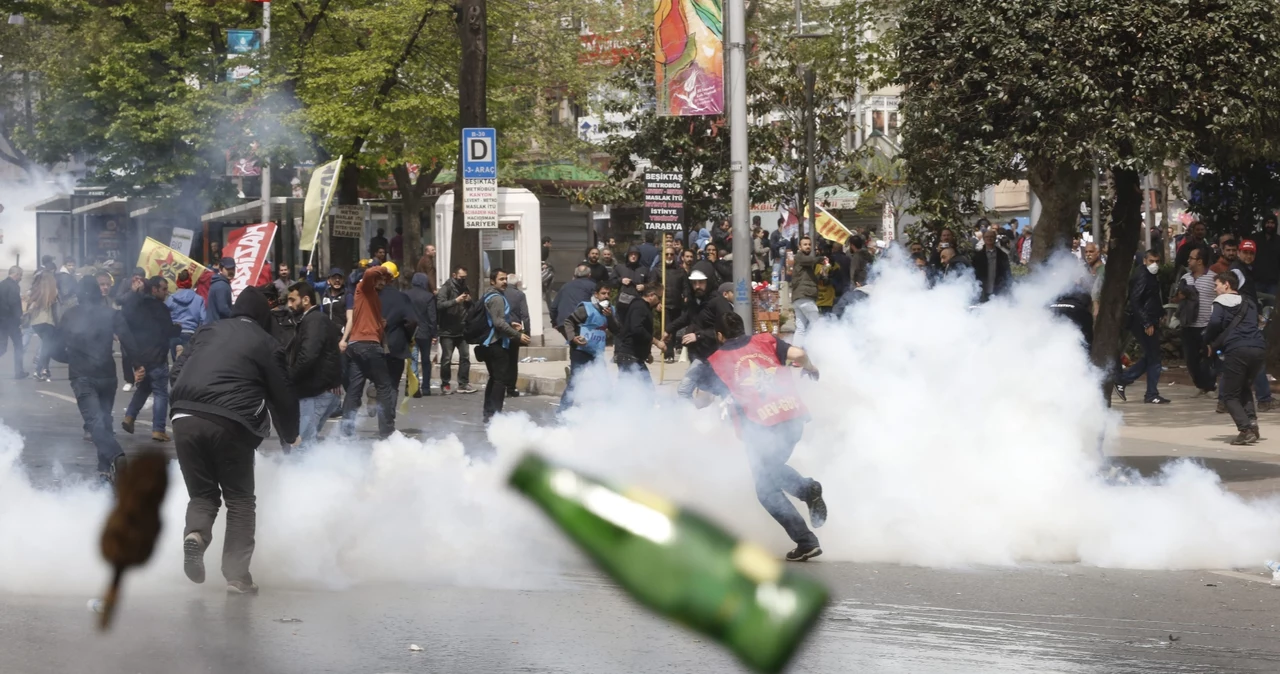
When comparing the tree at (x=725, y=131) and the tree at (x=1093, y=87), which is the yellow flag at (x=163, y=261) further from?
the tree at (x=725, y=131)

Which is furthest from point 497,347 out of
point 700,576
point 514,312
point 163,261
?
point 700,576

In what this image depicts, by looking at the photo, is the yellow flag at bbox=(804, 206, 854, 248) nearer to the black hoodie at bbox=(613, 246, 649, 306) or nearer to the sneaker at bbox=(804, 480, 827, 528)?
the black hoodie at bbox=(613, 246, 649, 306)

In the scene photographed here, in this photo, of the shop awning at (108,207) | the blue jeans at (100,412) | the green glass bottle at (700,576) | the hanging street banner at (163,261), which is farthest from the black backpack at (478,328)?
the shop awning at (108,207)

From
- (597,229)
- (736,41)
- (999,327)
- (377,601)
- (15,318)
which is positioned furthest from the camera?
(597,229)

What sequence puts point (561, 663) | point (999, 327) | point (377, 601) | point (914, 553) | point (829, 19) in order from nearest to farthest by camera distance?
point (561, 663), point (377, 601), point (914, 553), point (999, 327), point (829, 19)

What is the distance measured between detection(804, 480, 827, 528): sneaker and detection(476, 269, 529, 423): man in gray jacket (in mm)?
7120

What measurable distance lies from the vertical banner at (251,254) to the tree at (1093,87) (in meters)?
10.1

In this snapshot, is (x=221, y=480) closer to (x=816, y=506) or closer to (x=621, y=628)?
(x=621, y=628)

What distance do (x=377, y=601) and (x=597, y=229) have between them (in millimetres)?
47776

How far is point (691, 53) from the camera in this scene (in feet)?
58.5

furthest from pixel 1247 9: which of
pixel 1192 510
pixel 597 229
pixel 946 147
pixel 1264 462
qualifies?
pixel 597 229

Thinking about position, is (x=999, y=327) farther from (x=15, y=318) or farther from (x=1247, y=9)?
(x=15, y=318)

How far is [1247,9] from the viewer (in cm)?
1300

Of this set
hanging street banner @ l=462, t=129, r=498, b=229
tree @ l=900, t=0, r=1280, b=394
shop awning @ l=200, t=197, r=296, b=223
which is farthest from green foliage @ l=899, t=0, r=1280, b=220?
shop awning @ l=200, t=197, r=296, b=223
